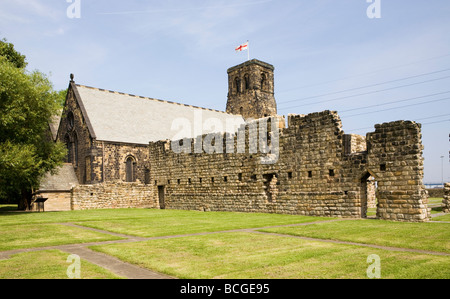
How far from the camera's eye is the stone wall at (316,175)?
14305mm

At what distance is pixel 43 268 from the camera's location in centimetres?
689

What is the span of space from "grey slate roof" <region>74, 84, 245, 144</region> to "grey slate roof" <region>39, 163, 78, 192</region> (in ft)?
15.2

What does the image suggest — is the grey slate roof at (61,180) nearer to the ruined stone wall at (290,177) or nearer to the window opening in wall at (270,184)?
the ruined stone wall at (290,177)

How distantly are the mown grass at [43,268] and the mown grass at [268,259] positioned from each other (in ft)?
2.97

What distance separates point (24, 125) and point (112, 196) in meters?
8.32

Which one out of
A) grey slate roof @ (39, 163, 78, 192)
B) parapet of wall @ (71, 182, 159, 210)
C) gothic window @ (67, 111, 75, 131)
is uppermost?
gothic window @ (67, 111, 75, 131)

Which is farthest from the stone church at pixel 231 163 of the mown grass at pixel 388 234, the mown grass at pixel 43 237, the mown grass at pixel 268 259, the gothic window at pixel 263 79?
the gothic window at pixel 263 79

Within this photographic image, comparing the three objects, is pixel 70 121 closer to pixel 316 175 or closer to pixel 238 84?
pixel 238 84

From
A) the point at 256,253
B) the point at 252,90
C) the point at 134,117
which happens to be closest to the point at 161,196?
the point at 134,117

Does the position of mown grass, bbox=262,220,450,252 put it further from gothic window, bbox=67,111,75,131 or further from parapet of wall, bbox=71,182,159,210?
gothic window, bbox=67,111,75,131

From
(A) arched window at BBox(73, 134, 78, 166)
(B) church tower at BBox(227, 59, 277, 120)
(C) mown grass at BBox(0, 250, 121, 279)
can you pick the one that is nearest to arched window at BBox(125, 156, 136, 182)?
(A) arched window at BBox(73, 134, 78, 166)

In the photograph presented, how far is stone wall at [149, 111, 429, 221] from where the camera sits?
14.3 meters
